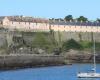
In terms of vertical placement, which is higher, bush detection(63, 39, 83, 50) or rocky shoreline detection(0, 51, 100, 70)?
bush detection(63, 39, 83, 50)

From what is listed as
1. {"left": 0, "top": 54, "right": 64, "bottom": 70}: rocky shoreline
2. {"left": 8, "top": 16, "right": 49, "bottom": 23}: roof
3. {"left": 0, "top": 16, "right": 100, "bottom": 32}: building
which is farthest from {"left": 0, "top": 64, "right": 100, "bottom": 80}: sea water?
{"left": 8, "top": 16, "right": 49, "bottom": 23}: roof

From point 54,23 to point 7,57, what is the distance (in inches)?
1403

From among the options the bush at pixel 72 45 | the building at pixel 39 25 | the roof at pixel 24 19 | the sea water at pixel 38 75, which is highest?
the roof at pixel 24 19

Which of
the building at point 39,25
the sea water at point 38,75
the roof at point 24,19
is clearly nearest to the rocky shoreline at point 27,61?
the sea water at point 38,75

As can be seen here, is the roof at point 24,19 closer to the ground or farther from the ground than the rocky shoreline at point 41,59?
farther from the ground

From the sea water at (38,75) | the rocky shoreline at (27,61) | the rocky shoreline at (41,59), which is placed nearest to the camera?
the sea water at (38,75)

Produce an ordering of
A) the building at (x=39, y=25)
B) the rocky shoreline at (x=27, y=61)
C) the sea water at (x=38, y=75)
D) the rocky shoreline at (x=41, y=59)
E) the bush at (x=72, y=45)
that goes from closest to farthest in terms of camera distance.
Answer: the sea water at (x=38, y=75) < the rocky shoreline at (x=27, y=61) < the rocky shoreline at (x=41, y=59) < the bush at (x=72, y=45) < the building at (x=39, y=25)

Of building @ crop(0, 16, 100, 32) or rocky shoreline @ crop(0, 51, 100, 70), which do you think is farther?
building @ crop(0, 16, 100, 32)

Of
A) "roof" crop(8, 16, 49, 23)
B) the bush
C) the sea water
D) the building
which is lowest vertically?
the sea water

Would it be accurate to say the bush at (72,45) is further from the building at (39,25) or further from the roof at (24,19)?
the roof at (24,19)

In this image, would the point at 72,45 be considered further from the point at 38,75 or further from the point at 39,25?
the point at 38,75

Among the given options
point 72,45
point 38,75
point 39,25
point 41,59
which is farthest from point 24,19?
point 38,75

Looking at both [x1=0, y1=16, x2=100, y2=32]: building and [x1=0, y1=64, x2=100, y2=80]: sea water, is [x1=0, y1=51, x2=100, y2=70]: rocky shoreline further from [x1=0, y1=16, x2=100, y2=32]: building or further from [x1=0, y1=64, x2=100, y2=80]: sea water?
[x1=0, y1=16, x2=100, y2=32]: building

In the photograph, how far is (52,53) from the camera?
103 metres
